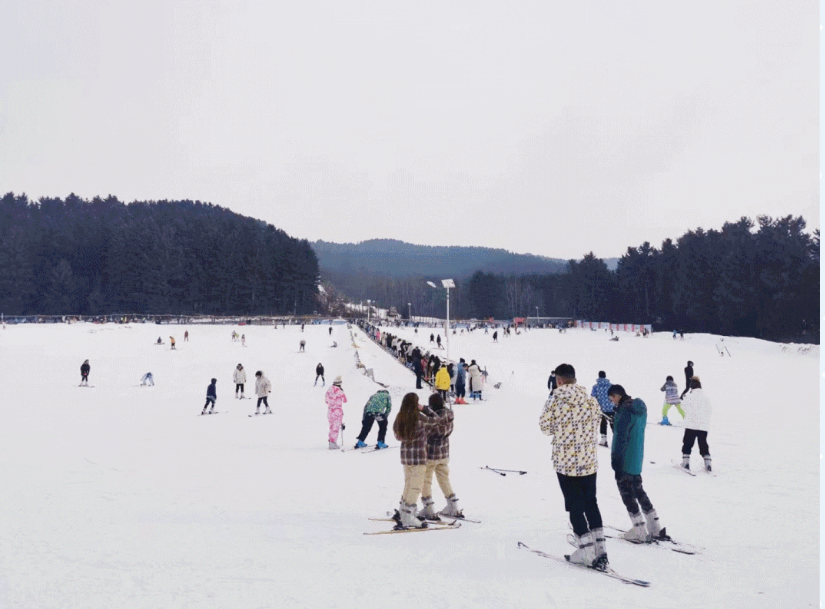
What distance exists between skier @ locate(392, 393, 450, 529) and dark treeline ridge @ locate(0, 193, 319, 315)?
111 metres

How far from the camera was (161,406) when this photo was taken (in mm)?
19328

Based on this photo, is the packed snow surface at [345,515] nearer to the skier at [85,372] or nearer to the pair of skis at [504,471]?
the pair of skis at [504,471]

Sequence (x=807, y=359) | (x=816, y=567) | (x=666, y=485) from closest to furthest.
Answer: (x=816, y=567) → (x=666, y=485) → (x=807, y=359)

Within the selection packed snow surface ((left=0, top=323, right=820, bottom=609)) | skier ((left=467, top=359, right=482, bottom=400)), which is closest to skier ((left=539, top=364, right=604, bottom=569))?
packed snow surface ((left=0, top=323, right=820, bottom=609))

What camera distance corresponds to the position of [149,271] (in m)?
111

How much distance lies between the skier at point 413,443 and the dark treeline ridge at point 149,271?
111 m

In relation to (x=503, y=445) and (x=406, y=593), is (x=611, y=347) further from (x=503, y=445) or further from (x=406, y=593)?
(x=406, y=593)

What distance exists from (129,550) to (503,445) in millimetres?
7511

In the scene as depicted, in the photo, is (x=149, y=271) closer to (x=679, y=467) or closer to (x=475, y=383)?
(x=475, y=383)

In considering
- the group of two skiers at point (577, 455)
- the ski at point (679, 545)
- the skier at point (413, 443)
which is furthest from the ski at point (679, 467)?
the skier at point (413, 443)

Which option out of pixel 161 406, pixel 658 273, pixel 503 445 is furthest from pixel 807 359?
A: pixel 658 273

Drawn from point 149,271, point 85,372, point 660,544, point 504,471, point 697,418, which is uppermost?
point 149,271

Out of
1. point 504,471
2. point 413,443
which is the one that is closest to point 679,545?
point 413,443

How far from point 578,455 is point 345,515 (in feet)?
10.5
